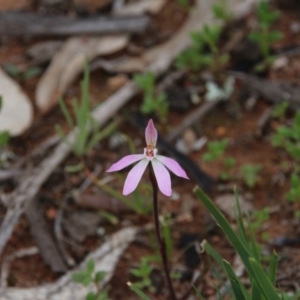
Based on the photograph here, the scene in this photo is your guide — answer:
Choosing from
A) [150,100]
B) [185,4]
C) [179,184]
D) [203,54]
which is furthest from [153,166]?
[185,4]

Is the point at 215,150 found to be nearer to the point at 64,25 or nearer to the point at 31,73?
the point at 31,73

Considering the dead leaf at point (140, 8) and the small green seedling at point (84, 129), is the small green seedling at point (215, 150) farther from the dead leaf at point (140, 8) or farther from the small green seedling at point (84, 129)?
the dead leaf at point (140, 8)

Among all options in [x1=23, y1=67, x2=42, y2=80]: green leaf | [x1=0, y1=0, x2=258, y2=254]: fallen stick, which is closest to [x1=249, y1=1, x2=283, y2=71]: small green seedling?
[x1=0, y1=0, x2=258, y2=254]: fallen stick

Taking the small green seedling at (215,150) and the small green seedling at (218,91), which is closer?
the small green seedling at (215,150)

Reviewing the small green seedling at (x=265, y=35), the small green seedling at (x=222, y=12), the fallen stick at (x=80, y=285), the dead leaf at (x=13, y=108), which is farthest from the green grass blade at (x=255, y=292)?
the small green seedling at (x=222, y=12)

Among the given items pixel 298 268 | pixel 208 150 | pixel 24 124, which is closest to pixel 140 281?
pixel 298 268

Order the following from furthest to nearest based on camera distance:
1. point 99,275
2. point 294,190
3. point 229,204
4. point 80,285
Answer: point 229,204, point 294,190, point 80,285, point 99,275
